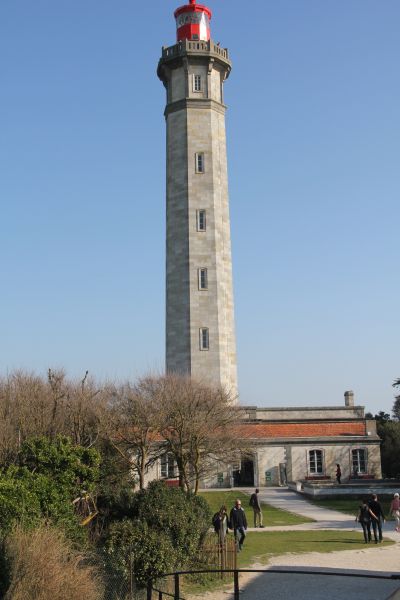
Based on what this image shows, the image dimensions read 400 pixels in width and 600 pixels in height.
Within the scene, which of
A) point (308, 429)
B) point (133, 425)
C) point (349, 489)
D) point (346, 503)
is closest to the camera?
point (133, 425)

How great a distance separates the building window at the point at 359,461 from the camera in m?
42.8

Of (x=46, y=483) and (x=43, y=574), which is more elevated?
(x=46, y=483)

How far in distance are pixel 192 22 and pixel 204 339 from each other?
65.3 feet

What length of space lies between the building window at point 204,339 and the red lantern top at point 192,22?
717 inches

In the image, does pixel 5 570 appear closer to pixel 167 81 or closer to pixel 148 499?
pixel 148 499

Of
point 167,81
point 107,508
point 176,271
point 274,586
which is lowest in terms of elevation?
point 274,586

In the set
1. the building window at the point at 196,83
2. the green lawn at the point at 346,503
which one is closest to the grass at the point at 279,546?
the green lawn at the point at 346,503

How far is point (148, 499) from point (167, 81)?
1229 inches

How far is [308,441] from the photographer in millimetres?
42781

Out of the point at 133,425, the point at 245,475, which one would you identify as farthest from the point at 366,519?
the point at 245,475

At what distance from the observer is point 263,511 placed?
30656 millimetres

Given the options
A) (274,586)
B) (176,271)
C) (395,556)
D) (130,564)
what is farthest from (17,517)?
(176,271)

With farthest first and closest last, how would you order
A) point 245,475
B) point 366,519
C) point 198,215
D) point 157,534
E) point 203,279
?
point 245,475 < point 198,215 < point 203,279 < point 366,519 < point 157,534

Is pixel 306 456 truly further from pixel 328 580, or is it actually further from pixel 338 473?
pixel 328 580
